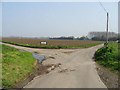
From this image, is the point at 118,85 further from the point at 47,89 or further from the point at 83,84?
the point at 47,89

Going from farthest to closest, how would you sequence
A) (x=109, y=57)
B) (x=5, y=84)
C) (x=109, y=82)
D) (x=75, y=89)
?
(x=109, y=57) → (x=109, y=82) → (x=5, y=84) → (x=75, y=89)

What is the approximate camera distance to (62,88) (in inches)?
515

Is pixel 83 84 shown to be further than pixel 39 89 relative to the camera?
Yes

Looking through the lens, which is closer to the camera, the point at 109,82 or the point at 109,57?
the point at 109,82

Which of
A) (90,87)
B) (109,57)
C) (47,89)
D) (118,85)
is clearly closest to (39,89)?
(47,89)

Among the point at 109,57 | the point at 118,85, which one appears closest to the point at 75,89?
the point at 118,85

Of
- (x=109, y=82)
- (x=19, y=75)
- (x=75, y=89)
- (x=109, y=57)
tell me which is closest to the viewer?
(x=75, y=89)

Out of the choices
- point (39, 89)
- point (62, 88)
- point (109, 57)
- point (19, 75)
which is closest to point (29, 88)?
Result: point (39, 89)

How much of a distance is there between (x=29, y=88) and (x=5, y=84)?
1.57 meters

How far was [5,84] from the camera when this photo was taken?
47.0ft

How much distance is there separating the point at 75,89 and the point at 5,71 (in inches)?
266

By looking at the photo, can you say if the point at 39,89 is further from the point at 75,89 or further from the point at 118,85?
the point at 118,85

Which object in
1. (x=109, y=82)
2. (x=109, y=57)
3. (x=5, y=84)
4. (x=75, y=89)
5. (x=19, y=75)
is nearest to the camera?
(x=75, y=89)

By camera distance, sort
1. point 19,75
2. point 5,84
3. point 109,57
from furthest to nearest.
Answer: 1. point 109,57
2. point 19,75
3. point 5,84
